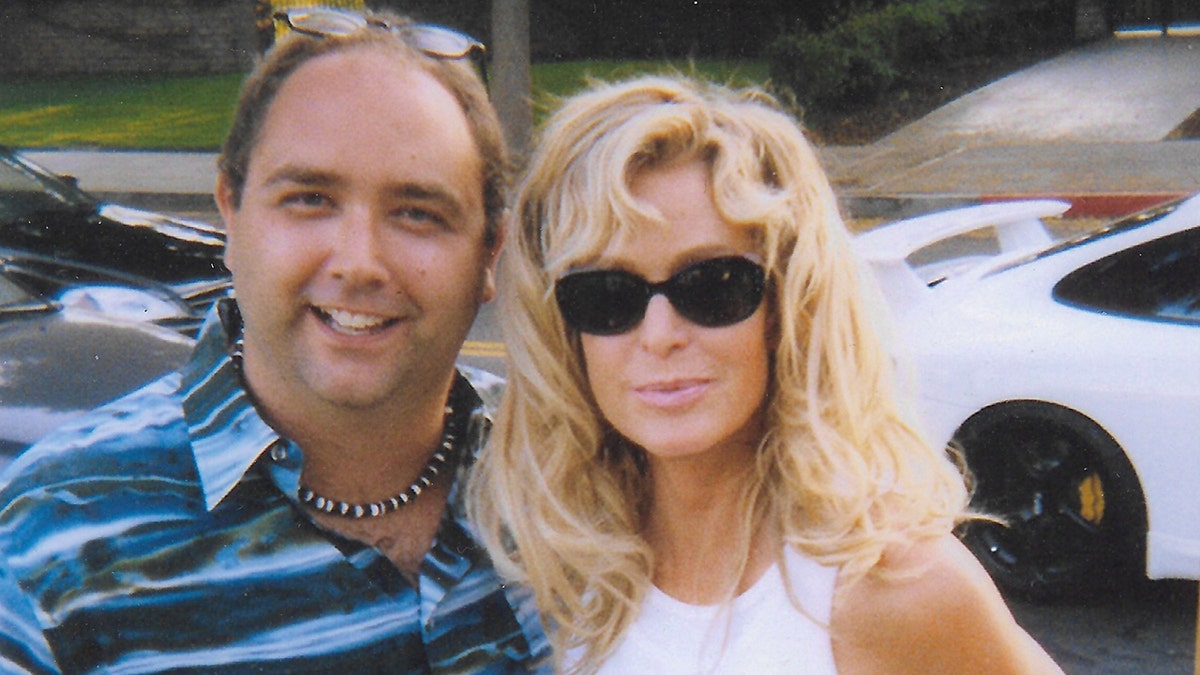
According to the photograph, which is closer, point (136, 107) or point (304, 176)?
point (304, 176)

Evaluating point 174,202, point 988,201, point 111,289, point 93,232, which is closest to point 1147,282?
point 111,289

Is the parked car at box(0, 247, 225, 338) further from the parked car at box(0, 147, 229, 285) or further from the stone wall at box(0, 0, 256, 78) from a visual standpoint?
the stone wall at box(0, 0, 256, 78)

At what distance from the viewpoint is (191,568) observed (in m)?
1.80

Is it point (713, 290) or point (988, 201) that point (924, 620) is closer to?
point (713, 290)

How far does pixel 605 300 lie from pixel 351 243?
0.37m

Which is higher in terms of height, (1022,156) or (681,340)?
(681,340)

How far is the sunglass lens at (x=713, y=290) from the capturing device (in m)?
1.92

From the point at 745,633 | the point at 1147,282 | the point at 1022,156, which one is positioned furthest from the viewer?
the point at 1022,156

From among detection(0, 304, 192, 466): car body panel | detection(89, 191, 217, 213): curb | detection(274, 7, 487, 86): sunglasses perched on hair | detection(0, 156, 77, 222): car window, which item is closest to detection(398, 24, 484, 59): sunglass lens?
detection(274, 7, 487, 86): sunglasses perched on hair

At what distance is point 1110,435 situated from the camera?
4.86 m

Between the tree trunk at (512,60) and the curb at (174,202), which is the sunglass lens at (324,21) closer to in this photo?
the tree trunk at (512,60)

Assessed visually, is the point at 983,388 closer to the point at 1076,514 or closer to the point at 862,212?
the point at 1076,514

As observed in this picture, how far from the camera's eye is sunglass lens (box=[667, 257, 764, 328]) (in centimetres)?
192

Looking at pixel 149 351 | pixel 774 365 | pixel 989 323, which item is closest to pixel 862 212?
pixel 989 323
